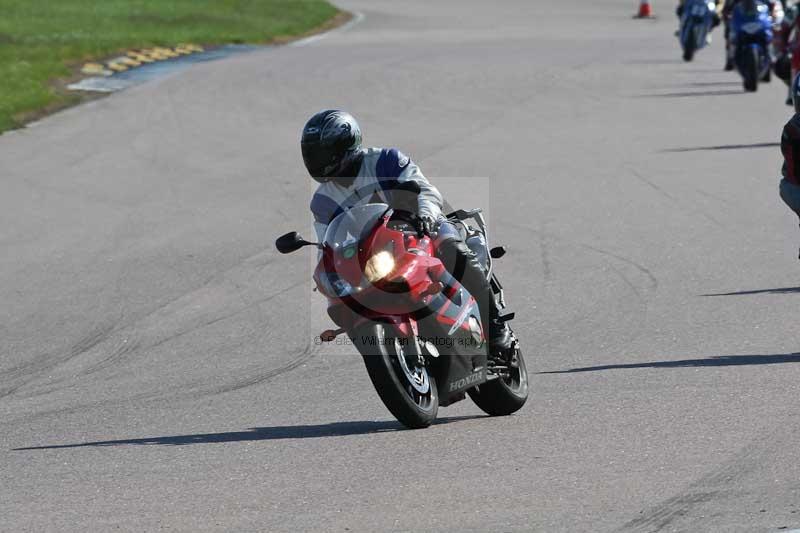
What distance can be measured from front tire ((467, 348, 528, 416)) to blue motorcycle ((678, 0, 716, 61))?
19947mm

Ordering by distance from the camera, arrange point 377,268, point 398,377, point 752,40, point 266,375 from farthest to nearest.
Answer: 1. point 752,40
2. point 266,375
3. point 398,377
4. point 377,268

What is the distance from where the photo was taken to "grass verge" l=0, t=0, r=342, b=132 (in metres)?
23.6

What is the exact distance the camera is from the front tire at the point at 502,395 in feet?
26.5

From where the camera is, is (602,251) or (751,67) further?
(751,67)

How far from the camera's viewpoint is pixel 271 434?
25.9ft

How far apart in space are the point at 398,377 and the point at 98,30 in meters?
25.0

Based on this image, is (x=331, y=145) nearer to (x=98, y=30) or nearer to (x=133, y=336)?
(x=133, y=336)

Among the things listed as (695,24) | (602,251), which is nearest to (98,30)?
(695,24)

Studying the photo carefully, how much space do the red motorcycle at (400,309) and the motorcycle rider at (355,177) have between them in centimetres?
11

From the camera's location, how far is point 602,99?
23672mm

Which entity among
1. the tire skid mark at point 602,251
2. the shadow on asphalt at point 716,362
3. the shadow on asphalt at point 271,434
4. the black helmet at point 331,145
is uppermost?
the black helmet at point 331,145

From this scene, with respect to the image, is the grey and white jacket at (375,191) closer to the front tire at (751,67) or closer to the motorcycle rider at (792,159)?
the motorcycle rider at (792,159)

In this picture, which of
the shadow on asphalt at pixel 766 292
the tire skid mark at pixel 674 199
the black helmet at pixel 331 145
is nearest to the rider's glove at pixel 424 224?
the black helmet at pixel 331 145

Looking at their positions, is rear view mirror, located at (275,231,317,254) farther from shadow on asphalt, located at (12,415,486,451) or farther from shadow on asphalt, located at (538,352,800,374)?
shadow on asphalt, located at (538,352,800,374)
